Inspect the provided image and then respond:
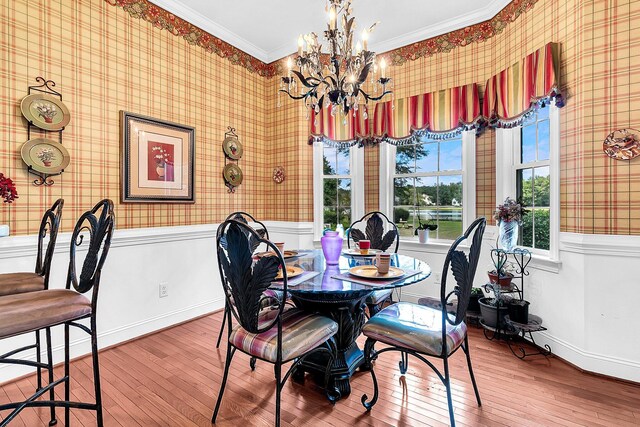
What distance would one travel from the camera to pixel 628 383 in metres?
2.08

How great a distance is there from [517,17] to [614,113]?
4.31ft

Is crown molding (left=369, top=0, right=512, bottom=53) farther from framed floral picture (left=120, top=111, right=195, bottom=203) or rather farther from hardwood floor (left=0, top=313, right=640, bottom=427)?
hardwood floor (left=0, top=313, right=640, bottom=427)

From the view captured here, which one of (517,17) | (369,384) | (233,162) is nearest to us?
(369,384)

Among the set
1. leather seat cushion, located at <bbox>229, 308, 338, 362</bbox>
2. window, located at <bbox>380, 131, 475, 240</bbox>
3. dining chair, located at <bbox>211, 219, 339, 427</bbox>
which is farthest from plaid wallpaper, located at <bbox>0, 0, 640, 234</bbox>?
leather seat cushion, located at <bbox>229, 308, 338, 362</bbox>

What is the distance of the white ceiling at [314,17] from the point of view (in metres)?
2.97

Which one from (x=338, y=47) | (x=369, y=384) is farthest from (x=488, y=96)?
(x=369, y=384)

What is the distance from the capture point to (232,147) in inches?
142

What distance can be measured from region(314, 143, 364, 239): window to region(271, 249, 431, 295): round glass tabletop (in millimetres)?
1421

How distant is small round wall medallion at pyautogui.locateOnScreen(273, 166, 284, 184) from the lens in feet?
13.0

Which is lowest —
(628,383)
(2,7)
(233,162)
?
(628,383)

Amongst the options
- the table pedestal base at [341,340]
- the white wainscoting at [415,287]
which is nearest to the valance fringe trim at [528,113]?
the white wainscoting at [415,287]

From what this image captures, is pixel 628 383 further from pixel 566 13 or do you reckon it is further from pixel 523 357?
pixel 566 13

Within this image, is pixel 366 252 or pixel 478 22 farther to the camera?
pixel 478 22

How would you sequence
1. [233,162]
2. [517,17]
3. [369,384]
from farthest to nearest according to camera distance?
[233,162] → [517,17] → [369,384]
